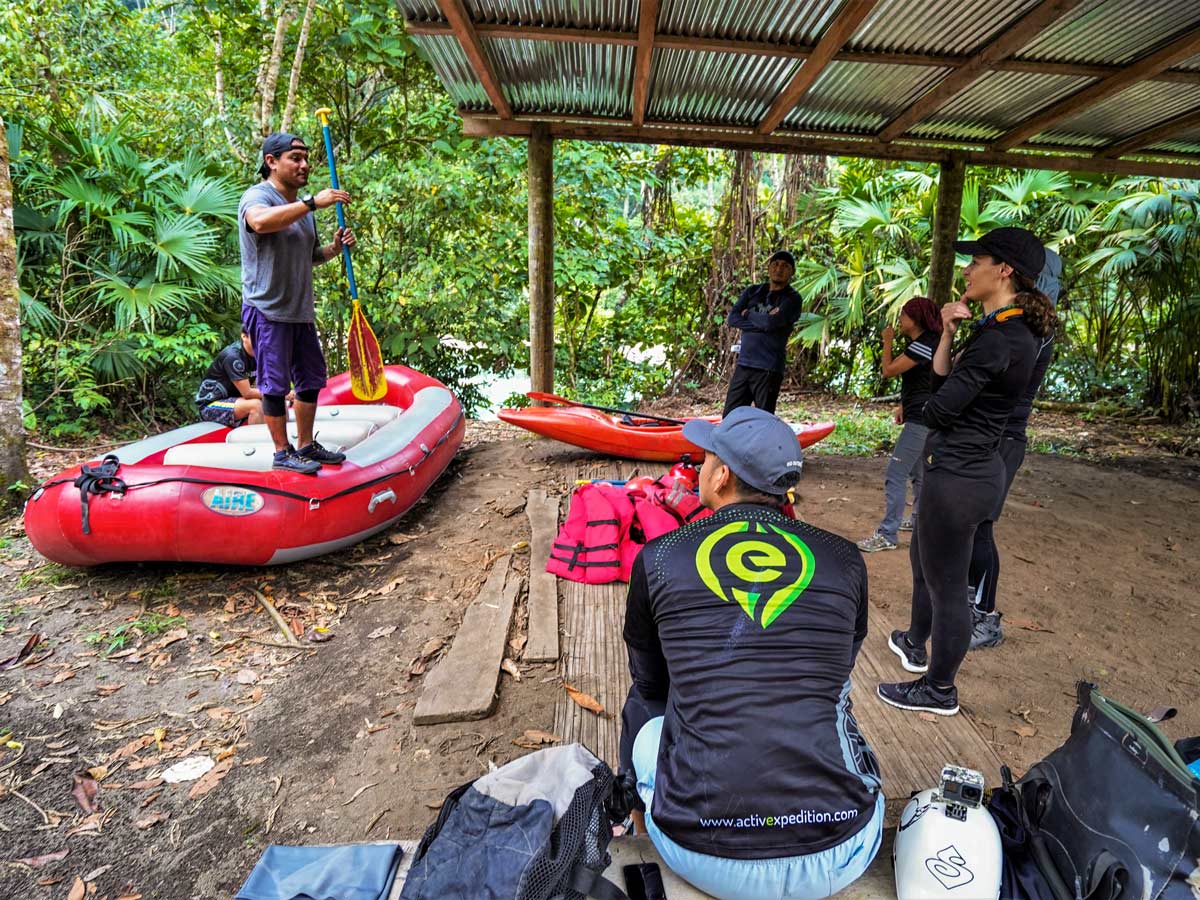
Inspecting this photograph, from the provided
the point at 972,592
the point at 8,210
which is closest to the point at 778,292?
the point at 972,592

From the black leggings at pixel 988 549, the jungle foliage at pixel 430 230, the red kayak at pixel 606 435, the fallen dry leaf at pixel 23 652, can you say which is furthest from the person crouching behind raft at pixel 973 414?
the jungle foliage at pixel 430 230

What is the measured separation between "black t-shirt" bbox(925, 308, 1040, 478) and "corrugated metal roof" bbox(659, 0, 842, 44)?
269cm

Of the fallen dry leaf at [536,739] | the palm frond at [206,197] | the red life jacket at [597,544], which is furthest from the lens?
the palm frond at [206,197]

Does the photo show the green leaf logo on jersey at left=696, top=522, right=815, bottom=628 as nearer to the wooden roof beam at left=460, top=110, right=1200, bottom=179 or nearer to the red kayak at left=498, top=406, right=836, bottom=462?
the red kayak at left=498, top=406, right=836, bottom=462

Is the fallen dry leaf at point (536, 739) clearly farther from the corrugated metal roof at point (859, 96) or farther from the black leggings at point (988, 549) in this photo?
the corrugated metal roof at point (859, 96)

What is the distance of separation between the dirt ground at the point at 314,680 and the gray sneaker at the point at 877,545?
8 centimetres

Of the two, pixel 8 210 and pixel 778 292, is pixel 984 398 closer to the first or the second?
pixel 778 292

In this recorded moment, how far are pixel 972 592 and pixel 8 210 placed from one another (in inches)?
250

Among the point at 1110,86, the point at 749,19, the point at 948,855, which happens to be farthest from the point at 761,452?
the point at 1110,86

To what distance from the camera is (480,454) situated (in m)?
6.98

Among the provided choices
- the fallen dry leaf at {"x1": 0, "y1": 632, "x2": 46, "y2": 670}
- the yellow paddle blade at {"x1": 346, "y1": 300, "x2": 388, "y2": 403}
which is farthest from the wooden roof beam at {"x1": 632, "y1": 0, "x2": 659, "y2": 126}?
the fallen dry leaf at {"x1": 0, "y1": 632, "x2": 46, "y2": 670}

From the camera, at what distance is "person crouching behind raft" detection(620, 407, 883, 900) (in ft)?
4.59

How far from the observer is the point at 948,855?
150 cm

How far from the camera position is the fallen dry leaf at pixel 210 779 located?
2.55 m
